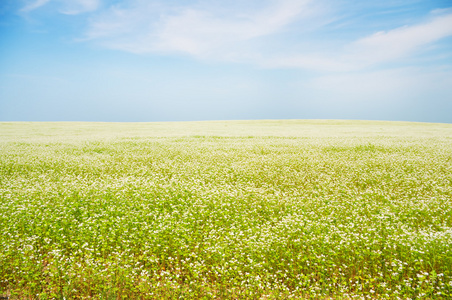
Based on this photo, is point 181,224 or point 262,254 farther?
point 181,224

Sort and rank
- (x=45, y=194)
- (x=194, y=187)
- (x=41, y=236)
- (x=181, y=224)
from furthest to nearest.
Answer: (x=194, y=187), (x=45, y=194), (x=181, y=224), (x=41, y=236)

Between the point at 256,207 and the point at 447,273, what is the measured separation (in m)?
5.85

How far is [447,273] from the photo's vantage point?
6.05m

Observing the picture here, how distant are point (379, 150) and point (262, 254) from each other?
21464 millimetres

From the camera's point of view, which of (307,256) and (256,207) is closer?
(307,256)

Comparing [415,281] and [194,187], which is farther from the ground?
[194,187]

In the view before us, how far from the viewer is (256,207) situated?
10.6 metres

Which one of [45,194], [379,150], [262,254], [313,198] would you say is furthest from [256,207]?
[379,150]

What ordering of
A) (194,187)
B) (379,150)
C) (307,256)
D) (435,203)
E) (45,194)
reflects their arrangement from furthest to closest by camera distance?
(379,150) < (194,187) < (45,194) < (435,203) < (307,256)

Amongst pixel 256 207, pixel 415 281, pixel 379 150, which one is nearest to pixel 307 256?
pixel 415 281

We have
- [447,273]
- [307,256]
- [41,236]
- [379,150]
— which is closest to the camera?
[447,273]

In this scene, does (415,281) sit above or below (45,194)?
below

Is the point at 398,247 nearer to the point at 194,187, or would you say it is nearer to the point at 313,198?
the point at 313,198

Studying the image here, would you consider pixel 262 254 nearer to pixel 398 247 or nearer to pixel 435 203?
pixel 398 247
